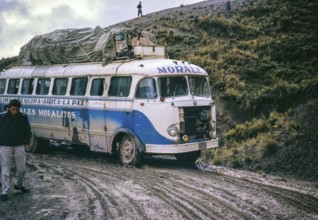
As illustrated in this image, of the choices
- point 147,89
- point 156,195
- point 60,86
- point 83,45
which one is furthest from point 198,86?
point 60,86

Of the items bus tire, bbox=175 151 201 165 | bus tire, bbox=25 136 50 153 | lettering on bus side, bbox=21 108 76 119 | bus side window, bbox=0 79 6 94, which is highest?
bus side window, bbox=0 79 6 94

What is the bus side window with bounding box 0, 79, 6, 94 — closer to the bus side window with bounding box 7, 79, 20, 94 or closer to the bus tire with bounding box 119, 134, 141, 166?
the bus side window with bounding box 7, 79, 20, 94

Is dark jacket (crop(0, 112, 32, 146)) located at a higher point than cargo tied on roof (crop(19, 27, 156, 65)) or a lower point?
lower

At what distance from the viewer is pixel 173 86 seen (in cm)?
1084

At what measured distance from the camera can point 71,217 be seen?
6.35 metres

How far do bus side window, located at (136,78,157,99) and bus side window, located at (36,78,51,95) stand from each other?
175 inches

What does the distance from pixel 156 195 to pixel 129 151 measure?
343cm

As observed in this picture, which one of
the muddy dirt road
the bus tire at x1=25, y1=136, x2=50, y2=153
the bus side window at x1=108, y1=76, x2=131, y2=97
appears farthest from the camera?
the bus tire at x1=25, y1=136, x2=50, y2=153

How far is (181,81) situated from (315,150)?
3.95 metres

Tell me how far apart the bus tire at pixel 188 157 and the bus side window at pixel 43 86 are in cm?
513

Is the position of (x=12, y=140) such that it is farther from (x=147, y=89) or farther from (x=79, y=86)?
(x=79, y=86)

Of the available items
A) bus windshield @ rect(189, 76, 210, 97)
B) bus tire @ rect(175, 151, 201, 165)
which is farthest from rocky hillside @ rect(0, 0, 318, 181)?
bus windshield @ rect(189, 76, 210, 97)

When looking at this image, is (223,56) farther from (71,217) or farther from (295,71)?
(71,217)

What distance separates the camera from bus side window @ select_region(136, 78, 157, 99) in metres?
10.6
